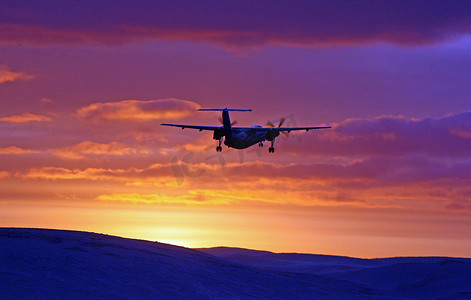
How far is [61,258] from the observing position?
216ft

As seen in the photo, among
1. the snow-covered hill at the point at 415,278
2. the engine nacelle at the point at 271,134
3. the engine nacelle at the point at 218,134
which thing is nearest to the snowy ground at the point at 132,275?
the snow-covered hill at the point at 415,278

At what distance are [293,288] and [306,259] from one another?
351 feet

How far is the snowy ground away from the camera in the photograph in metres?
58.6

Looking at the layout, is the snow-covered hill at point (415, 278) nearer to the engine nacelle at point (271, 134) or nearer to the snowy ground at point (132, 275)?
the snowy ground at point (132, 275)

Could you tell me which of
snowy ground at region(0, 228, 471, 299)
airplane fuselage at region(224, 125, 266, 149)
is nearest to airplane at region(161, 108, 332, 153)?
airplane fuselage at region(224, 125, 266, 149)

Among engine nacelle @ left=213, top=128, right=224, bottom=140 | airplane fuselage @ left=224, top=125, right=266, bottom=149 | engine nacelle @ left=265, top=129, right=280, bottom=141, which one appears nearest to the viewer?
airplane fuselage @ left=224, top=125, right=266, bottom=149

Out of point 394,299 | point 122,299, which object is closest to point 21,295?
point 122,299

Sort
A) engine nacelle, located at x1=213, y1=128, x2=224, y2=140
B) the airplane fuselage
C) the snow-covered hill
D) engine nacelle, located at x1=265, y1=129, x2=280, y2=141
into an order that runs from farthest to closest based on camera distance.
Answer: engine nacelle, located at x1=265, y1=129, x2=280, y2=141
the snow-covered hill
engine nacelle, located at x1=213, y1=128, x2=224, y2=140
the airplane fuselage

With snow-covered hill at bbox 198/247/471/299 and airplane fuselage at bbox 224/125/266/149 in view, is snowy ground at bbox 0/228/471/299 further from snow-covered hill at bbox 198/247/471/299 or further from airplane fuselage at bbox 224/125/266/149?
airplane fuselage at bbox 224/125/266/149

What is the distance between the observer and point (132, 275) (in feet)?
215

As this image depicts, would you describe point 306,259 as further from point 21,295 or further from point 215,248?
point 21,295

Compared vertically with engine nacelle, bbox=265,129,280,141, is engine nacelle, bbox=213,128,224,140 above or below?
below

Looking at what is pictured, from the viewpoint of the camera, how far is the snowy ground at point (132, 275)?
58.6 m

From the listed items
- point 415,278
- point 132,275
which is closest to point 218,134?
point 132,275
